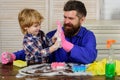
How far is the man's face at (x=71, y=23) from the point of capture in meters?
2.45

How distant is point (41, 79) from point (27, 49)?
389 millimetres

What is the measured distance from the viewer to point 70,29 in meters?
2.44

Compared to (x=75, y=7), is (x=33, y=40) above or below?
below

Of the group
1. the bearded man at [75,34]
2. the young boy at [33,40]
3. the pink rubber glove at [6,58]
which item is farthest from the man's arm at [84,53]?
the pink rubber glove at [6,58]

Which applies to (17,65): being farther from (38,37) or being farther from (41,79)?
(41,79)

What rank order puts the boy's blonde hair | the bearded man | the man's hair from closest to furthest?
the boy's blonde hair < the bearded man < the man's hair

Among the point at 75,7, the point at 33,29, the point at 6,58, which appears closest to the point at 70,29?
the point at 75,7

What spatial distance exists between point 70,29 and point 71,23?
6 cm

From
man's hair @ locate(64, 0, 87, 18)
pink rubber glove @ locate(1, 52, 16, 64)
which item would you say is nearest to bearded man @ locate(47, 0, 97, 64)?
man's hair @ locate(64, 0, 87, 18)

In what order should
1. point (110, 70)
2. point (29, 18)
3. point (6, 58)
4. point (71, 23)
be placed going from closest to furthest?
point (110, 70)
point (29, 18)
point (6, 58)
point (71, 23)

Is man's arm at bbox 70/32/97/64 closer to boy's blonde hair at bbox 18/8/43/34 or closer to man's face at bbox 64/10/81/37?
man's face at bbox 64/10/81/37

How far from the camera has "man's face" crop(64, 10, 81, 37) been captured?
2447 mm

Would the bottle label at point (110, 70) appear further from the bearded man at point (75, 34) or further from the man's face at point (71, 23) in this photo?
the man's face at point (71, 23)

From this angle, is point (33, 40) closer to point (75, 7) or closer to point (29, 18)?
point (29, 18)
